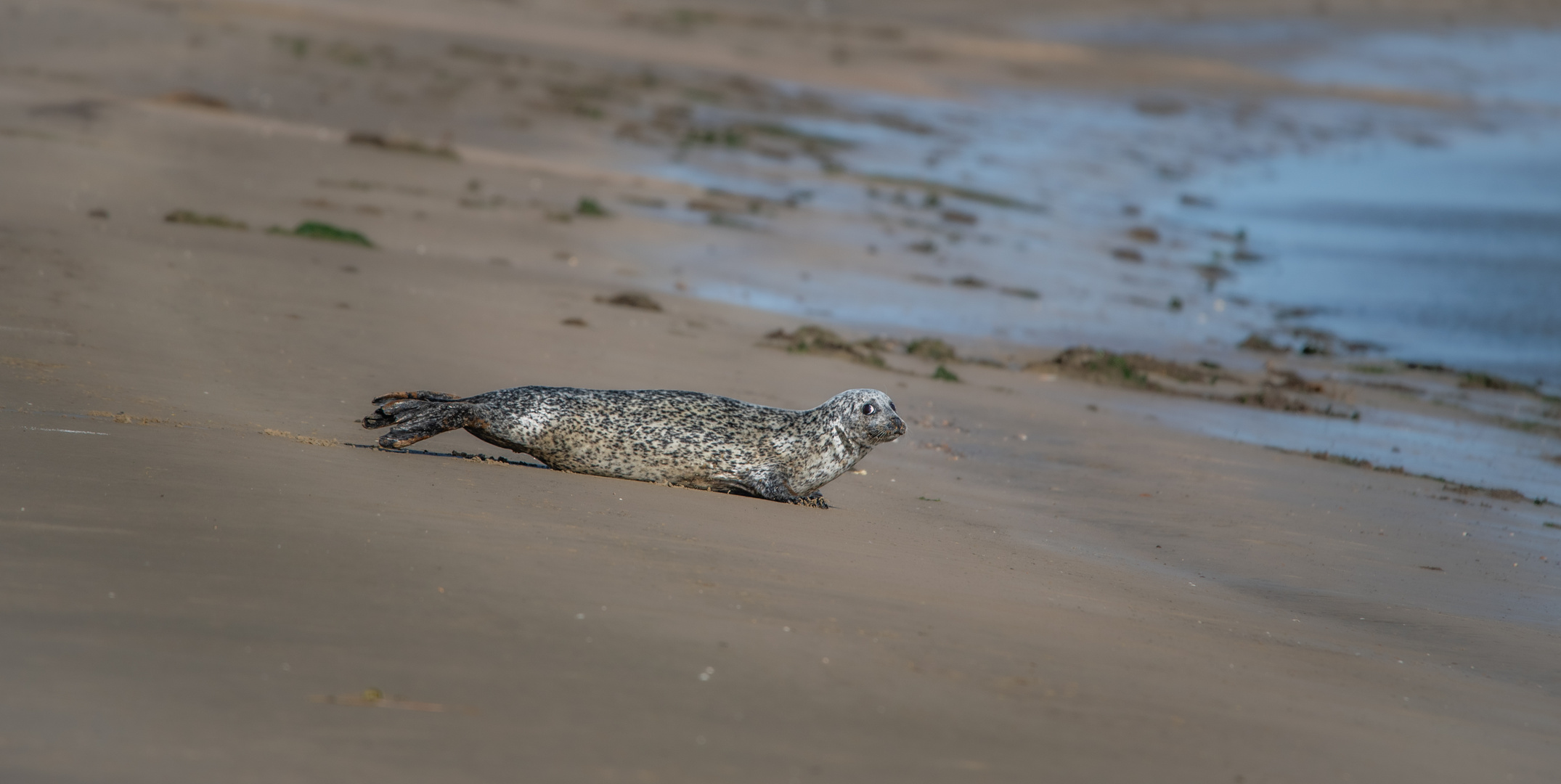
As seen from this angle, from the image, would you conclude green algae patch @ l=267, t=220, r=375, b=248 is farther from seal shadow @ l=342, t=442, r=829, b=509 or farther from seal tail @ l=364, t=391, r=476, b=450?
seal tail @ l=364, t=391, r=476, b=450

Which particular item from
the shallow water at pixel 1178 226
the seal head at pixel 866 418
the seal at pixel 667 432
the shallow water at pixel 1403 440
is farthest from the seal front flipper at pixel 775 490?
the shallow water at pixel 1178 226

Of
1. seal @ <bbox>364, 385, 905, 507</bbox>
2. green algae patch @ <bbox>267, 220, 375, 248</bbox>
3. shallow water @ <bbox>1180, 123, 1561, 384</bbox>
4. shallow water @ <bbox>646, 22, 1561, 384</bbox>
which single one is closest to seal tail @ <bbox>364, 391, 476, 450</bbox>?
seal @ <bbox>364, 385, 905, 507</bbox>

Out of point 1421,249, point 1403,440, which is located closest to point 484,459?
point 1403,440

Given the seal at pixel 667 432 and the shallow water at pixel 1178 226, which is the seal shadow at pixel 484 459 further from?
the shallow water at pixel 1178 226

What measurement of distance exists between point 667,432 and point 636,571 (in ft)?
6.96

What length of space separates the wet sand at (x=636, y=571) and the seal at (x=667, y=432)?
19 cm

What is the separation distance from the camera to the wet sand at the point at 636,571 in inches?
177

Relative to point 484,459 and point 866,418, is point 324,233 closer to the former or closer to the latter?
point 484,459

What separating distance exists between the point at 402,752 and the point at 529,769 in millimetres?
330

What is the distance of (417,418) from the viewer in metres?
7.99

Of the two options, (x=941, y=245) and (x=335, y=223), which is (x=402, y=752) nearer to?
(x=335, y=223)

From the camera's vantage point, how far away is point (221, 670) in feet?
15.0

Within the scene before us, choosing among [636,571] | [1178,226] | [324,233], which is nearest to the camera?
[636,571]

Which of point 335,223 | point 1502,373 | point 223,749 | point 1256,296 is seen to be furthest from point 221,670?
point 1256,296
